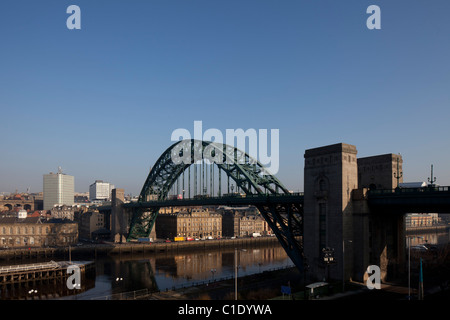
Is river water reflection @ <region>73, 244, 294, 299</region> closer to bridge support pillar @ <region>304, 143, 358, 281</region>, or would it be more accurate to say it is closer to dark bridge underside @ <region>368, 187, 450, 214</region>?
bridge support pillar @ <region>304, 143, 358, 281</region>

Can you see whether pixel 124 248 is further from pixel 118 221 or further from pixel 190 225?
pixel 190 225

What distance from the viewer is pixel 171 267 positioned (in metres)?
87.5

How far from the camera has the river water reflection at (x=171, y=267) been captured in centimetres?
6794

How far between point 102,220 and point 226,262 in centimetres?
6926

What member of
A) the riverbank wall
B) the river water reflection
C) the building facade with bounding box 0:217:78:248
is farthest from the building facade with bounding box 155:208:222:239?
the building facade with bounding box 0:217:78:248

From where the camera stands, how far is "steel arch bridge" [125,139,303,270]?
2291 inches

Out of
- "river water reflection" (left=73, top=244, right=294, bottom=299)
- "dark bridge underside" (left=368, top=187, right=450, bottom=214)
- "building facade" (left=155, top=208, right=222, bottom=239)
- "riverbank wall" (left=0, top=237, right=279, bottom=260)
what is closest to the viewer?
"dark bridge underside" (left=368, top=187, right=450, bottom=214)

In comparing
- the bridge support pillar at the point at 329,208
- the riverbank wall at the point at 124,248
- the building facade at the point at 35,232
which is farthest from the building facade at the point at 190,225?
the bridge support pillar at the point at 329,208

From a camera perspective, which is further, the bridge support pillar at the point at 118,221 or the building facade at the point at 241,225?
the building facade at the point at 241,225

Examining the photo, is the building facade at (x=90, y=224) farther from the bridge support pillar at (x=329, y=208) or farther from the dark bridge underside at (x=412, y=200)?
the dark bridge underside at (x=412, y=200)

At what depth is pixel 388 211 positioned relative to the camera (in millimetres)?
48688

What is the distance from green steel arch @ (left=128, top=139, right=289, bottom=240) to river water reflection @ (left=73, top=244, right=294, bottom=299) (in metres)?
17.7

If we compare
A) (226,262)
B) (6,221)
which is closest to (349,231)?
(226,262)
